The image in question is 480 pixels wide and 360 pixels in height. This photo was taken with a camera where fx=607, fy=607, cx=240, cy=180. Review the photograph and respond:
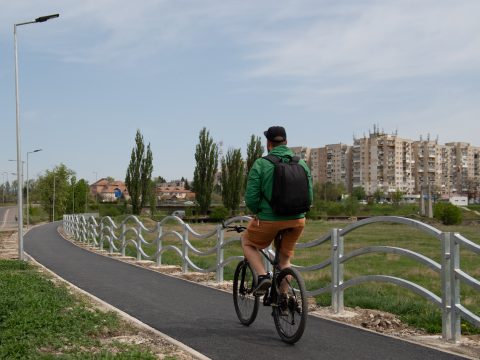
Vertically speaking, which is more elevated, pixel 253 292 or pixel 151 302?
pixel 253 292

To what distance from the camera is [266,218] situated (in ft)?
18.6

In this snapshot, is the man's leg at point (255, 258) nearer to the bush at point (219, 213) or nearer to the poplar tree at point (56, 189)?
the bush at point (219, 213)

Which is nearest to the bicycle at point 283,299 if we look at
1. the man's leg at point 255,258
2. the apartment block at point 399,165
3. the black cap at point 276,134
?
the man's leg at point 255,258

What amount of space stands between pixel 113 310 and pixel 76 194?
272 ft

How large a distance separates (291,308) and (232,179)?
243 feet

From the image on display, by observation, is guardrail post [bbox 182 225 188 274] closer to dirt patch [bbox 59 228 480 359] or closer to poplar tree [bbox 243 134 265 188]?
dirt patch [bbox 59 228 480 359]

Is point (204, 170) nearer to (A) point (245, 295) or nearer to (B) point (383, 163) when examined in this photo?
(A) point (245, 295)

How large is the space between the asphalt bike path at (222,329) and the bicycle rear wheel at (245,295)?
12cm

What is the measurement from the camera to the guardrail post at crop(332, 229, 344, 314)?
24.3 ft

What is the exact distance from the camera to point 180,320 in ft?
22.9

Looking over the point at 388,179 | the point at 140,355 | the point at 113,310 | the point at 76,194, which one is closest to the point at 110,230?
the point at 113,310

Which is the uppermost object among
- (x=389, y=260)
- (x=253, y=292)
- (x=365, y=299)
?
(x=253, y=292)

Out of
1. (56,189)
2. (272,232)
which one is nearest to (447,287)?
(272,232)

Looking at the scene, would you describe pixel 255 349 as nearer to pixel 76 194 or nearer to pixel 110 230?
pixel 110 230
